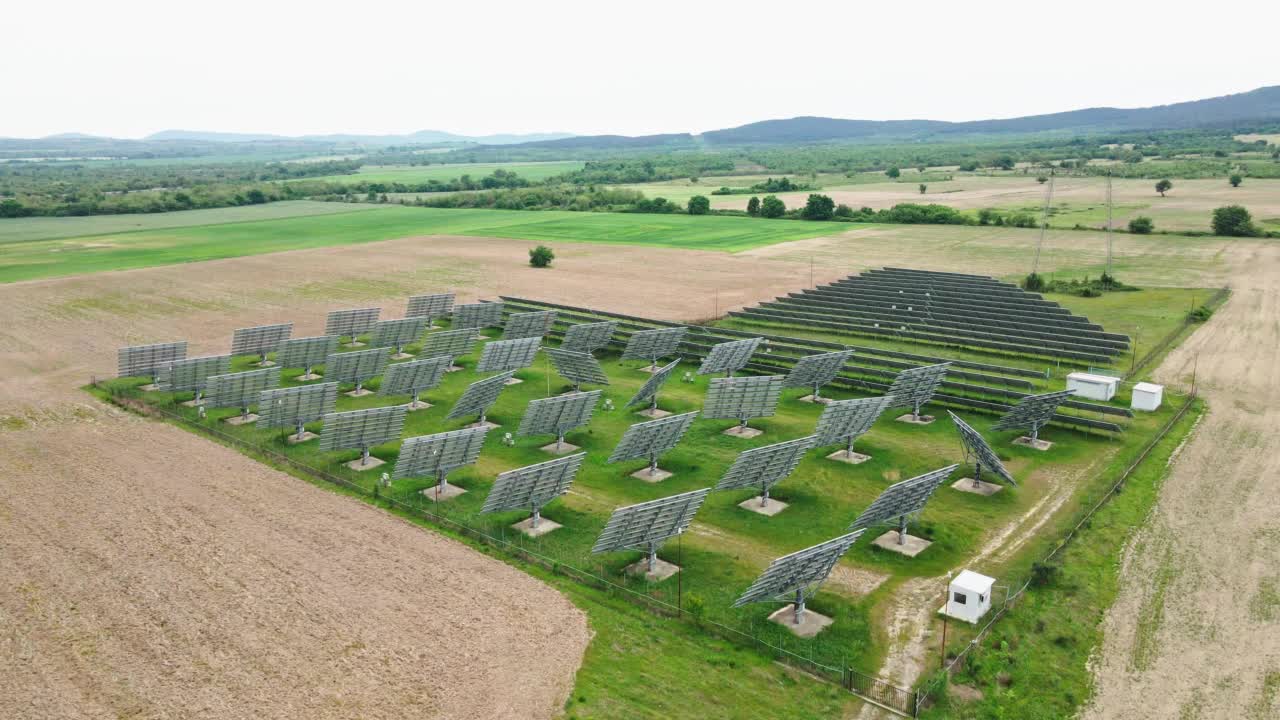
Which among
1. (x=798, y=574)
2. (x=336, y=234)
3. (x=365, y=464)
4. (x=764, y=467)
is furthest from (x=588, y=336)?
(x=336, y=234)

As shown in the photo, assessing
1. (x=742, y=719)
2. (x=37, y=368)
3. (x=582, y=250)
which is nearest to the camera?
(x=742, y=719)

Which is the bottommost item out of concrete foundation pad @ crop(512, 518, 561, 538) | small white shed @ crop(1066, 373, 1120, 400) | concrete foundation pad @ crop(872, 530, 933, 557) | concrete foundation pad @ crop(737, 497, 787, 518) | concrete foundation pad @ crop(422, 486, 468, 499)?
concrete foundation pad @ crop(872, 530, 933, 557)

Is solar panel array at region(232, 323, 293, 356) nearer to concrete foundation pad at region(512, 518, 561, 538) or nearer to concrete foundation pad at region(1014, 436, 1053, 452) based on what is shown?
concrete foundation pad at region(512, 518, 561, 538)

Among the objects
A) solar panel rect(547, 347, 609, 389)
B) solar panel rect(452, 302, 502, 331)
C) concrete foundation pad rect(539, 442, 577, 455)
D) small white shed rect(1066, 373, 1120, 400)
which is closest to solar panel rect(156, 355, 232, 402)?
solar panel rect(452, 302, 502, 331)

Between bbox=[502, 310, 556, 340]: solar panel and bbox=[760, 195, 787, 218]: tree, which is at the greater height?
bbox=[760, 195, 787, 218]: tree

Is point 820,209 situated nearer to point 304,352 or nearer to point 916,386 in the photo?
point 916,386

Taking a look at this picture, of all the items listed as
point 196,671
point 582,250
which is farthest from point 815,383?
point 582,250

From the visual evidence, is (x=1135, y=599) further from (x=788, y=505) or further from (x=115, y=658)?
(x=115, y=658)
